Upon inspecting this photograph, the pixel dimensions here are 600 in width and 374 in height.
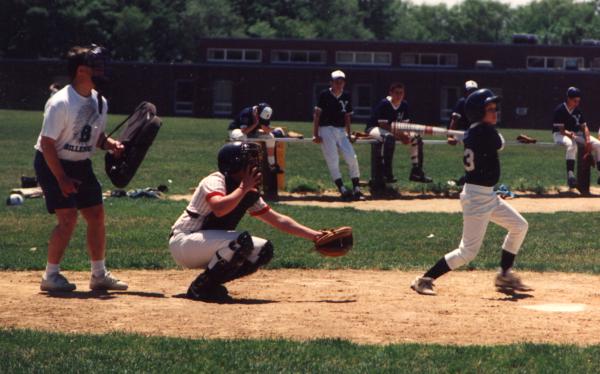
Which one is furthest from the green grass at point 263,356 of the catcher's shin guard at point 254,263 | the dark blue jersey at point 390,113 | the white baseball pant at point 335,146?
Answer: the dark blue jersey at point 390,113

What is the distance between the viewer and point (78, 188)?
8.55 m

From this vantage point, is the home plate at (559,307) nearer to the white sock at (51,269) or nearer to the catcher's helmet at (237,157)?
the catcher's helmet at (237,157)

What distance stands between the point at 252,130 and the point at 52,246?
383 inches

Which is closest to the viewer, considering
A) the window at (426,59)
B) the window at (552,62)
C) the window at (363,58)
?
the window at (552,62)

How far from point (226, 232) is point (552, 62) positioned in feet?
190

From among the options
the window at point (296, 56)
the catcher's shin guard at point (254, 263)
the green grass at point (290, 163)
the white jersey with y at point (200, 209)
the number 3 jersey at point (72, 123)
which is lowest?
the green grass at point (290, 163)

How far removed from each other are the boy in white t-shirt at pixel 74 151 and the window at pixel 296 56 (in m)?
55.8

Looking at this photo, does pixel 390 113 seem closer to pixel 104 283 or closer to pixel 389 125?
pixel 389 125

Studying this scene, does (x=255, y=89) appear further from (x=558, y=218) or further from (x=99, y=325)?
(x=99, y=325)

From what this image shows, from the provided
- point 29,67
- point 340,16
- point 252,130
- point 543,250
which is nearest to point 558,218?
point 543,250

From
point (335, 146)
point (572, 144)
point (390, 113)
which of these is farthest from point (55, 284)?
point (572, 144)

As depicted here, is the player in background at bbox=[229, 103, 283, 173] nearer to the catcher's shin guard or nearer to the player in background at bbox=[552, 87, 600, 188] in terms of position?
the player in background at bbox=[552, 87, 600, 188]

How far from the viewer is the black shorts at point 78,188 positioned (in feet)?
27.7

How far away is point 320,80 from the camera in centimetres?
5794
